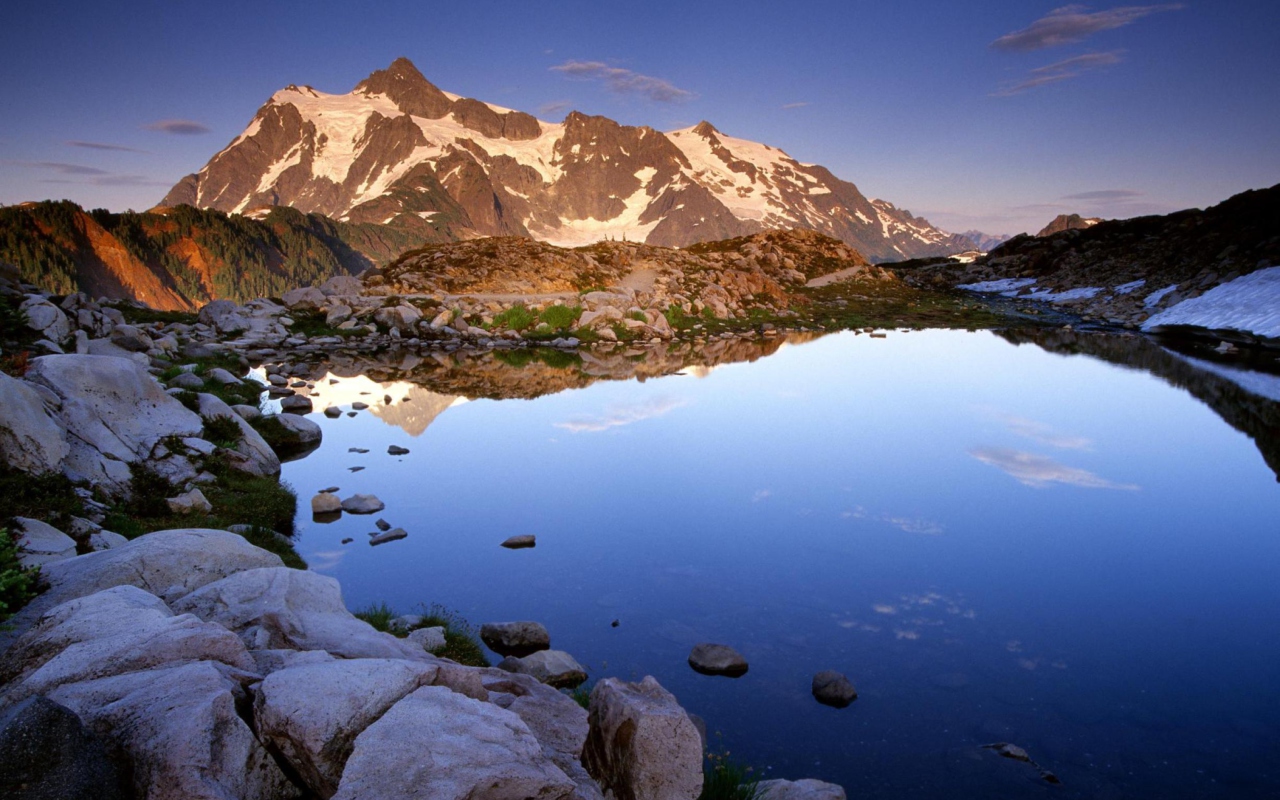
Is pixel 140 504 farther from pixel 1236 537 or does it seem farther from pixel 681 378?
pixel 681 378

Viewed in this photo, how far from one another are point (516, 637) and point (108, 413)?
12.9m

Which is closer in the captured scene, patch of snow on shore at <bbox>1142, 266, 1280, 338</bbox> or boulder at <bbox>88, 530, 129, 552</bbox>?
boulder at <bbox>88, 530, 129, 552</bbox>

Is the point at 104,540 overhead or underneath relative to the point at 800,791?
overhead

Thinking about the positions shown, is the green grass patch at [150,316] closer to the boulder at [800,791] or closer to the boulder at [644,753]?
the boulder at [644,753]

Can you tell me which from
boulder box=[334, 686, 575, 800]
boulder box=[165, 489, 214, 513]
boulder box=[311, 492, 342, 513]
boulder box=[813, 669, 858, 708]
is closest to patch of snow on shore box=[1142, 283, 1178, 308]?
boulder box=[813, 669, 858, 708]

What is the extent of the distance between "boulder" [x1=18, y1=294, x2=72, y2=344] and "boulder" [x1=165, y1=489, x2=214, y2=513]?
16.7m

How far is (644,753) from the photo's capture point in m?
7.02

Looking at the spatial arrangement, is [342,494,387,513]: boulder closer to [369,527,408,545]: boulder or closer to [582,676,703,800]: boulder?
[369,527,408,545]: boulder

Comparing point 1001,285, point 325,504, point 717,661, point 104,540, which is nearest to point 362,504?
point 325,504

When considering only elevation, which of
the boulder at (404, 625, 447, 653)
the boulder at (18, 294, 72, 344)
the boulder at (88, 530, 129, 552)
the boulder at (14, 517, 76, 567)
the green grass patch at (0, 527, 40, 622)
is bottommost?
the boulder at (404, 625, 447, 653)

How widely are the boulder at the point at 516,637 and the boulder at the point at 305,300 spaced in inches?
2232

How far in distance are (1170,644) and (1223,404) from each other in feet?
97.0

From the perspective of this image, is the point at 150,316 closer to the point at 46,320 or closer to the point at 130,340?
the point at 130,340

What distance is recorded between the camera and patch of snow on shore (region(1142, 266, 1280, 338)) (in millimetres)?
55188
